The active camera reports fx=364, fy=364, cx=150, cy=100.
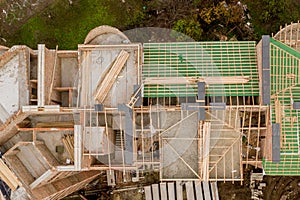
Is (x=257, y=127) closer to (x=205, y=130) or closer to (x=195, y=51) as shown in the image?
(x=205, y=130)

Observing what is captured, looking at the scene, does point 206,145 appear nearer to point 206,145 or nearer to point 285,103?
point 206,145

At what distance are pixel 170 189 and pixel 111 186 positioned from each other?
447 centimetres

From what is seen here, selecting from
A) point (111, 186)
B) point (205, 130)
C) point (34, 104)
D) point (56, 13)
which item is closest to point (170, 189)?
point (111, 186)

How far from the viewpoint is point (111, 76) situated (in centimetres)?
2219

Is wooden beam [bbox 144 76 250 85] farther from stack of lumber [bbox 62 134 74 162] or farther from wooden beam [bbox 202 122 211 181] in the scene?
stack of lumber [bbox 62 134 74 162]

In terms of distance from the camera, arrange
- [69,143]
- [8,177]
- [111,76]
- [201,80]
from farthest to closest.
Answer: [69,143]
[111,76]
[8,177]
[201,80]

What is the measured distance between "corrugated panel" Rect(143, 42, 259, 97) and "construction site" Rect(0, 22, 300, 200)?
0.06m

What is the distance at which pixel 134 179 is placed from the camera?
2652 cm

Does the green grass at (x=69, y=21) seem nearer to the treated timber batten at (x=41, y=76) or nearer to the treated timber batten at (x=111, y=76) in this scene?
the treated timber batten at (x=41, y=76)

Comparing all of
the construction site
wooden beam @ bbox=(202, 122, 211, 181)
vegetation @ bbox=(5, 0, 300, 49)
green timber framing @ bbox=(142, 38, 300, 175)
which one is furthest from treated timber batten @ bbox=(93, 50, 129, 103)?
wooden beam @ bbox=(202, 122, 211, 181)

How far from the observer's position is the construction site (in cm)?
2116

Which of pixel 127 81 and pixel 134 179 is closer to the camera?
pixel 127 81

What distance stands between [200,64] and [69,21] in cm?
1139

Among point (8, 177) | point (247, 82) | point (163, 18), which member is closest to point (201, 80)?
point (247, 82)
